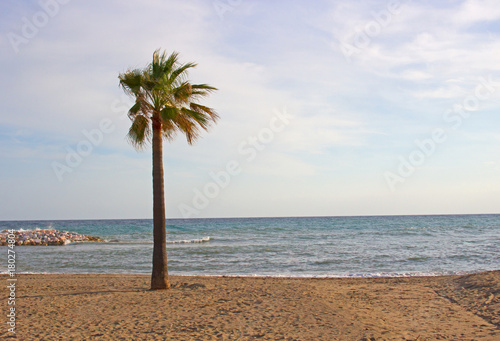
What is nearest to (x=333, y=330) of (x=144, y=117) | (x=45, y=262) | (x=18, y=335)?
(x=18, y=335)

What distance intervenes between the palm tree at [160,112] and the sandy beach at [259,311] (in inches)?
60.8

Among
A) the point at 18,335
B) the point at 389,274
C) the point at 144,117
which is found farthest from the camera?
the point at 389,274

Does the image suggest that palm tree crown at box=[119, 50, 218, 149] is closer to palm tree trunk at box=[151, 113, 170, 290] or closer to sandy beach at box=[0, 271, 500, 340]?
palm tree trunk at box=[151, 113, 170, 290]

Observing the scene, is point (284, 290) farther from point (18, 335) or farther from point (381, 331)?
point (18, 335)

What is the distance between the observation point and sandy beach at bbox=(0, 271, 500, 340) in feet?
24.3

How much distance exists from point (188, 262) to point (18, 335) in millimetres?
14358

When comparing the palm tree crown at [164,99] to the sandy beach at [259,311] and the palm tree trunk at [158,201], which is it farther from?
the sandy beach at [259,311]

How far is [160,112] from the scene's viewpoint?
35.7ft

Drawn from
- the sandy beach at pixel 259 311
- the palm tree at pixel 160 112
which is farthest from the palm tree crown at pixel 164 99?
the sandy beach at pixel 259 311

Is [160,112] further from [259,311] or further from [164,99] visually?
[259,311]

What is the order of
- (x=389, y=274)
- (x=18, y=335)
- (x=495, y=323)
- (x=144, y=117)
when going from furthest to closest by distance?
1. (x=389, y=274)
2. (x=144, y=117)
3. (x=495, y=323)
4. (x=18, y=335)

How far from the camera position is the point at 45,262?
22.1m

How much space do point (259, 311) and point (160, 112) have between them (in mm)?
5590

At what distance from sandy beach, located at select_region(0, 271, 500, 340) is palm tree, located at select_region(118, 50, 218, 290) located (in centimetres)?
154
